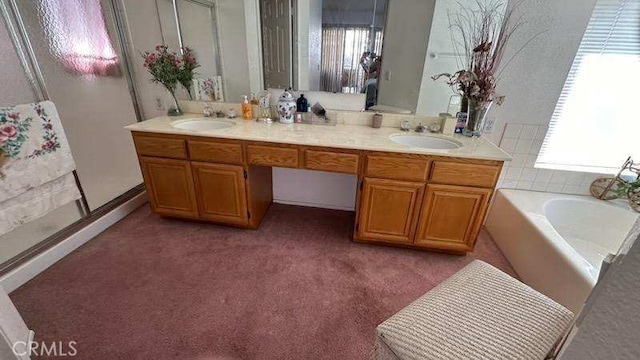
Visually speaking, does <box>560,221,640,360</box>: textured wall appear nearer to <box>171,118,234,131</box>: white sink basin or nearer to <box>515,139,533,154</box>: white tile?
<box>515,139,533,154</box>: white tile

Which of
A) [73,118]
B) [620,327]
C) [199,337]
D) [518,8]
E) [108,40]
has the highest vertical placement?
[518,8]

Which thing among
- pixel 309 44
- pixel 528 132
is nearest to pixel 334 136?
pixel 309 44

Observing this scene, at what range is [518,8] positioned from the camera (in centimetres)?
167

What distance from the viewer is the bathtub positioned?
148 centimetres

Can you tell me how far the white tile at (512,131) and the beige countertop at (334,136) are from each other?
309mm

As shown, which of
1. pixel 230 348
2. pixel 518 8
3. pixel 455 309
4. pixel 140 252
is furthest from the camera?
pixel 140 252

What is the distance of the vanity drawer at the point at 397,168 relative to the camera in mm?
1591

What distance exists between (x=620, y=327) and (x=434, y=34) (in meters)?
1.91

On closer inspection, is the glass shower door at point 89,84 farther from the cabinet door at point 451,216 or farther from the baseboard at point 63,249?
the cabinet door at point 451,216

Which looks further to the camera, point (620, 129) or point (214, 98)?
point (214, 98)

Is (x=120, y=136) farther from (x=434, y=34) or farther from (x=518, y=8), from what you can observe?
(x=518, y=8)

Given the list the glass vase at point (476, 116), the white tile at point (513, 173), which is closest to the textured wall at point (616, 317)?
the glass vase at point (476, 116)

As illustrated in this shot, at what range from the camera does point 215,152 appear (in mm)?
1793

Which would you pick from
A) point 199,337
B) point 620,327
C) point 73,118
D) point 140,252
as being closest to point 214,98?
point 73,118
